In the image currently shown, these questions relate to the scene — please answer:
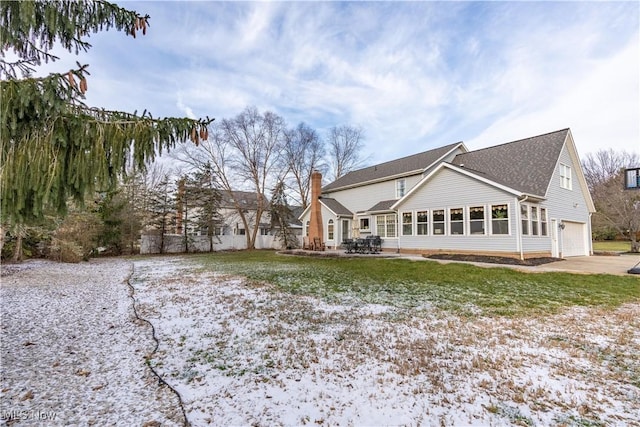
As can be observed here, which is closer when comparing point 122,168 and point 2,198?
point 2,198

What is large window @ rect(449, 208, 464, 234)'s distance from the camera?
14.5 m

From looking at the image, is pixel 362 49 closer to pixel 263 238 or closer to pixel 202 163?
pixel 202 163

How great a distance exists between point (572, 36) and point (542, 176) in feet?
20.4

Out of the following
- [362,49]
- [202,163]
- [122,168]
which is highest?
[362,49]

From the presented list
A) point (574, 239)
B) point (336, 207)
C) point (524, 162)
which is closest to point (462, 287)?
point (524, 162)

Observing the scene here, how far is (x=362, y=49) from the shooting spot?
12711 mm

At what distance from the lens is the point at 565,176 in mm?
15555

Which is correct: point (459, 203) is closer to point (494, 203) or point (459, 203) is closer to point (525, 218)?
point (494, 203)

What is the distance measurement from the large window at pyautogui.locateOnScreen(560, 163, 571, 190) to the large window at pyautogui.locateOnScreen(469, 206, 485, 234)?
5186 mm

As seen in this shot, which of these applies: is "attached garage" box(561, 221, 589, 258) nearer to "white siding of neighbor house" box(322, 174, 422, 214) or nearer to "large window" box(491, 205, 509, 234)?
"large window" box(491, 205, 509, 234)

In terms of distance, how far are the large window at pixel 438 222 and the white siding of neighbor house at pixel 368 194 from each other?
3567mm

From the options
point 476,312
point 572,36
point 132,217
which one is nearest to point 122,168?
point 476,312

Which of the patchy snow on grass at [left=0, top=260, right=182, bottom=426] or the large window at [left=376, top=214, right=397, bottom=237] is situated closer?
the patchy snow on grass at [left=0, top=260, right=182, bottom=426]

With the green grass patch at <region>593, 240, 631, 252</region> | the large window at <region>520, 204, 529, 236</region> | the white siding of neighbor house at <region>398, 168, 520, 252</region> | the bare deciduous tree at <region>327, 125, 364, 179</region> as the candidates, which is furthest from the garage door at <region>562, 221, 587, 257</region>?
the bare deciduous tree at <region>327, 125, 364, 179</region>
